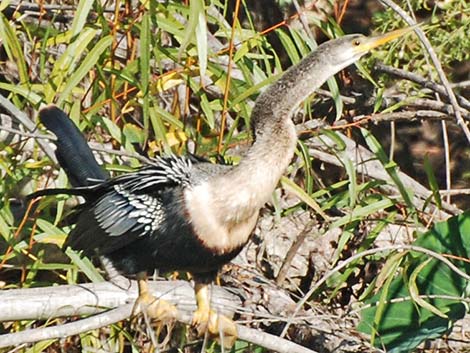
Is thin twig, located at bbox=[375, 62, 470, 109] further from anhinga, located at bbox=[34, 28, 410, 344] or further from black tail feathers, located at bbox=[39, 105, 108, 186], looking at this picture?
black tail feathers, located at bbox=[39, 105, 108, 186]

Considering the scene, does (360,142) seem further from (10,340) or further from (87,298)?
(10,340)

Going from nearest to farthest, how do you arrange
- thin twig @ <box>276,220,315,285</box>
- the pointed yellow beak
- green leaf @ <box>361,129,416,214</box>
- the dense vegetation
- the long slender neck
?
1. the long slender neck
2. the pointed yellow beak
3. the dense vegetation
4. green leaf @ <box>361,129,416,214</box>
5. thin twig @ <box>276,220,315,285</box>

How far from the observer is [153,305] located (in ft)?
9.34

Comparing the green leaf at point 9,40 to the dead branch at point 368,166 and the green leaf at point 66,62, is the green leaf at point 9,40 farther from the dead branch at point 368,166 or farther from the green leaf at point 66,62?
the dead branch at point 368,166

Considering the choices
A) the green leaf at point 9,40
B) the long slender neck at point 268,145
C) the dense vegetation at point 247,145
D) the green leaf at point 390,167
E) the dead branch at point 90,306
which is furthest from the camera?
the green leaf at point 390,167

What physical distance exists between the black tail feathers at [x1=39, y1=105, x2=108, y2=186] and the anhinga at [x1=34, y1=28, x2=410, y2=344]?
0.17 metres

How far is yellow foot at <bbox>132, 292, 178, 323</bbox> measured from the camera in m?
2.78

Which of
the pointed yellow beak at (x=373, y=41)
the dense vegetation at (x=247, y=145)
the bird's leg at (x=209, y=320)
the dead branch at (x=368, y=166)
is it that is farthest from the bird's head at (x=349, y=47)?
the dead branch at (x=368, y=166)

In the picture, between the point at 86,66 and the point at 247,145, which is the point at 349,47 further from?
the point at 86,66

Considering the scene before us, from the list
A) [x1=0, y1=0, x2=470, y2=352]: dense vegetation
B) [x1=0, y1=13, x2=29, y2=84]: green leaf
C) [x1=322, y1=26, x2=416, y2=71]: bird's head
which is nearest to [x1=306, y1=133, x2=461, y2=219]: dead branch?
[x1=0, y1=0, x2=470, y2=352]: dense vegetation

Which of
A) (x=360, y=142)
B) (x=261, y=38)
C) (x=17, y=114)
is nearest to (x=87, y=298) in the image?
(x=17, y=114)

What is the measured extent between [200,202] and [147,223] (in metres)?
0.16

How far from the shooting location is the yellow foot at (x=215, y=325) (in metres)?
2.85

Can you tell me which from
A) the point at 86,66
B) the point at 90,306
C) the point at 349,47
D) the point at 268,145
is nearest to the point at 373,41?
the point at 349,47
